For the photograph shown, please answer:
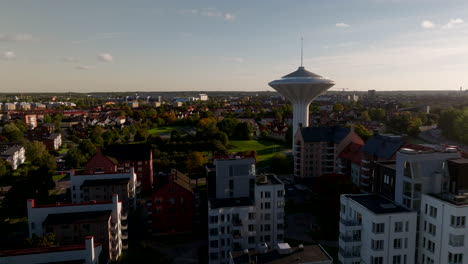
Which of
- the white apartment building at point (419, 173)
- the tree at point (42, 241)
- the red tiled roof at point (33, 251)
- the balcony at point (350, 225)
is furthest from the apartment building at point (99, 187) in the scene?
the white apartment building at point (419, 173)

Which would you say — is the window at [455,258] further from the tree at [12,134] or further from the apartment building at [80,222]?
the tree at [12,134]

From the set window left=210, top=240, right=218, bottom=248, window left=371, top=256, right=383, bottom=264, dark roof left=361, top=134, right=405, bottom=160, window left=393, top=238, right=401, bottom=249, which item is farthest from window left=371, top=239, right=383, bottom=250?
dark roof left=361, top=134, right=405, bottom=160

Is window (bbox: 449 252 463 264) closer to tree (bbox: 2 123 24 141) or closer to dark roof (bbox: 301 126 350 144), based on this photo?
dark roof (bbox: 301 126 350 144)

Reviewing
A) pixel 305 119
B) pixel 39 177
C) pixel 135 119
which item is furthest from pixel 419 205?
pixel 135 119

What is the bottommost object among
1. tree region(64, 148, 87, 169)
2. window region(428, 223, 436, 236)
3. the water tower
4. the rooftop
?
tree region(64, 148, 87, 169)

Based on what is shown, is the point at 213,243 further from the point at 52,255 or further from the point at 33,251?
the point at 33,251

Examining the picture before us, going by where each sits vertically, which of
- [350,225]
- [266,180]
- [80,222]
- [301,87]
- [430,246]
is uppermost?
[301,87]

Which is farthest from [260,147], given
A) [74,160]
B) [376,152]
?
[74,160]

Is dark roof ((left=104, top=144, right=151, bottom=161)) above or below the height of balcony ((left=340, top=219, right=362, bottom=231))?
above
